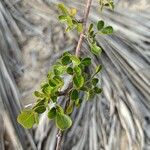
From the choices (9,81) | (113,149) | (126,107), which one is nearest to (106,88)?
(126,107)

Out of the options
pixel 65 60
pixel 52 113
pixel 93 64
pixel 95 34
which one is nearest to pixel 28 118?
pixel 52 113

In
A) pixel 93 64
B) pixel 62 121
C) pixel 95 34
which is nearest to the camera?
pixel 62 121

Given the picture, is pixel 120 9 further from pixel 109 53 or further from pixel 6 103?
pixel 6 103

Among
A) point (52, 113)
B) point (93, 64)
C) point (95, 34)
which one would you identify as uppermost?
point (95, 34)

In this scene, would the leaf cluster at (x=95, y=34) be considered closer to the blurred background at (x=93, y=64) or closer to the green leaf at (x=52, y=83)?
the green leaf at (x=52, y=83)

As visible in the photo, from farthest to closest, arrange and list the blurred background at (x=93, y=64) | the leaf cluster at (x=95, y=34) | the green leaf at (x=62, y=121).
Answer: the blurred background at (x=93, y=64) → the leaf cluster at (x=95, y=34) → the green leaf at (x=62, y=121)

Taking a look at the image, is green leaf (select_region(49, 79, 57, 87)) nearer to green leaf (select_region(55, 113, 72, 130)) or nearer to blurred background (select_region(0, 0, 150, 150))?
green leaf (select_region(55, 113, 72, 130))

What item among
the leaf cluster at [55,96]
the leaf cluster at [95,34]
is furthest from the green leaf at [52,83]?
the leaf cluster at [95,34]

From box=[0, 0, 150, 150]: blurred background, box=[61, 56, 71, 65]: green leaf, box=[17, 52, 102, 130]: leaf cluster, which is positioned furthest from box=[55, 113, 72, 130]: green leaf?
box=[0, 0, 150, 150]: blurred background

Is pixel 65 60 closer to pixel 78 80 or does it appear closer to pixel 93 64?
pixel 78 80
